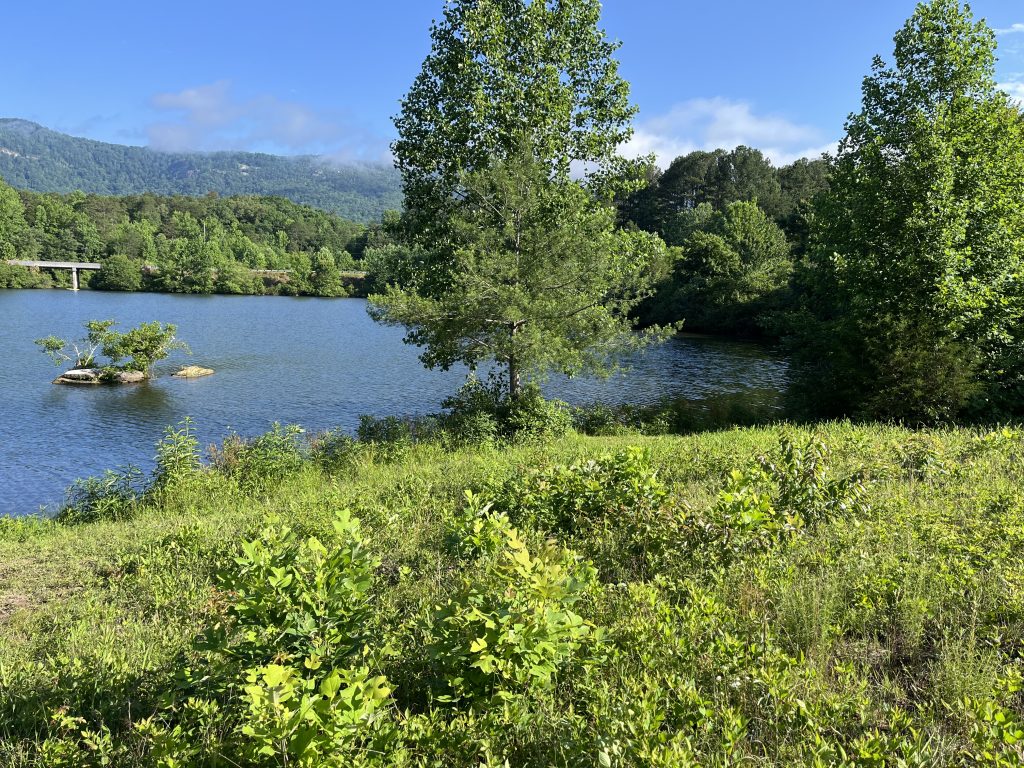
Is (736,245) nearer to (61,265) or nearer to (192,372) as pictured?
(192,372)

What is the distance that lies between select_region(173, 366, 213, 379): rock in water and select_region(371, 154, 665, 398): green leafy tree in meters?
20.9

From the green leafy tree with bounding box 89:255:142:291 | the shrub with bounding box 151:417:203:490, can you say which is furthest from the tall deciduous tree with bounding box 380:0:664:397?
the green leafy tree with bounding box 89:255:142:291

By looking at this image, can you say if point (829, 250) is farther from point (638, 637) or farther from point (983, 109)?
point (638, 637)

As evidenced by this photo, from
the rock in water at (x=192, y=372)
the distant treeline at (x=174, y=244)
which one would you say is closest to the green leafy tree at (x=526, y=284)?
the rock in water at (x=192, y=372)

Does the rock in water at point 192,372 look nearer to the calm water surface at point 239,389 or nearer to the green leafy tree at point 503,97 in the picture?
the calm water surface at point 239,389

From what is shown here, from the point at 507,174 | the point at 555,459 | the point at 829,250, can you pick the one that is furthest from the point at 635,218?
the point at 555,459

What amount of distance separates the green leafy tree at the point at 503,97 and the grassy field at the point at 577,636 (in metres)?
10.8

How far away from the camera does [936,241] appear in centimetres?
1517

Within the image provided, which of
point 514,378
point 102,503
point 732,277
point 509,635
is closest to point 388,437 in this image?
point 514,378

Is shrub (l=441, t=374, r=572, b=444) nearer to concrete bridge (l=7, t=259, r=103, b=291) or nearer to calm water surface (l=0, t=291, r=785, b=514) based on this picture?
calm water surface (l=0, t=291, r=785, b=514)

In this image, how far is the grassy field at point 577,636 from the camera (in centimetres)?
273

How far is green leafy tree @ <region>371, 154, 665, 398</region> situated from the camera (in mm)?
13586

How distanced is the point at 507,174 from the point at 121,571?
419 inches

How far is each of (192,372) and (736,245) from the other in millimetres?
44514
